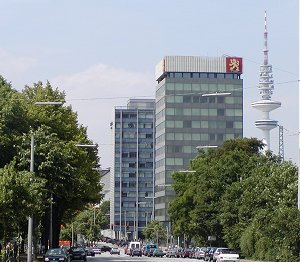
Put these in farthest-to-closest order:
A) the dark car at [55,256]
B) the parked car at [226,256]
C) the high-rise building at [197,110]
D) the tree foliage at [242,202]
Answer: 1. the high-rise building at [197,110]
2. the parked car at [226,256]
3. the dark car at [55,256]
4. the tree foliage at [242,202]

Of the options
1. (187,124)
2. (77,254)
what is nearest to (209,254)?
(77,254)

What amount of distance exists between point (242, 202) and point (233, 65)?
106 meters

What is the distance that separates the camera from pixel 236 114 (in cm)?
17775

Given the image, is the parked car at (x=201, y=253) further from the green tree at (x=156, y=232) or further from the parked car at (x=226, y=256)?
the green tree at (x=156, y=232)

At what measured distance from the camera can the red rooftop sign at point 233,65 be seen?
17750 cm

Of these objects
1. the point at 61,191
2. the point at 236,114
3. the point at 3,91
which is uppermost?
the point at 236,114

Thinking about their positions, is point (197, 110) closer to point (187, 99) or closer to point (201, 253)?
point (187, 99)

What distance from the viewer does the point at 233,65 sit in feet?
584

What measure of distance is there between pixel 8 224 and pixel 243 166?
47893mm

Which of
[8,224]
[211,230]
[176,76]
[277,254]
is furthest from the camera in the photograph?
[176,76]

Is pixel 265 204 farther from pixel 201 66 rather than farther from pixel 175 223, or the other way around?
pixel 201 66

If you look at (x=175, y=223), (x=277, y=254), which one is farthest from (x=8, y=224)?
(x=175, y=223)

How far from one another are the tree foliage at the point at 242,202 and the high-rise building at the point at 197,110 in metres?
65.5

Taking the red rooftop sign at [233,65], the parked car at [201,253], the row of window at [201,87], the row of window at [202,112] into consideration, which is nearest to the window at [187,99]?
the row of window at [202,112]
